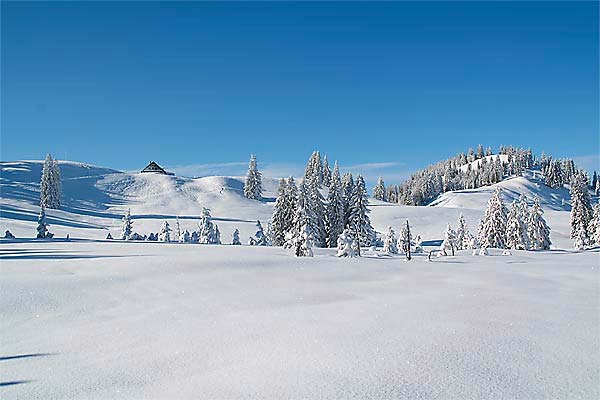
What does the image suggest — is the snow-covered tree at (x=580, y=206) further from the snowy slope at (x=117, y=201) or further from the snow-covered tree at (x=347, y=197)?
the snowy slope at (x=117, y=201)

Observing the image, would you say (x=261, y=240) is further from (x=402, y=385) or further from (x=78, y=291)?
(x=402, y=385)

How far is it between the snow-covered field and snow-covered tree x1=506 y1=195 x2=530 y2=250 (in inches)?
1418

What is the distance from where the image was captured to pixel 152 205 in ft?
355

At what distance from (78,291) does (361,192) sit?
40901 mm

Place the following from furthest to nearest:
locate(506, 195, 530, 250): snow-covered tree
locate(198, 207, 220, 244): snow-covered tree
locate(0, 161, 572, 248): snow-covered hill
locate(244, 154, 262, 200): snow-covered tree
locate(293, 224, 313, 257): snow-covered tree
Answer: locate(244, 154, 262, 200): snow-covered tree → locate(0, 161, 572, 248): snow-covered hill → locate(198, 207, 220, 244): snow-covered tree → locate(506, 195, 530, 250): snow-covered tree → locate(293, 224, 313, 257): snow-covered tree

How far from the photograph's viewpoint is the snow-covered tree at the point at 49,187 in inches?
3501

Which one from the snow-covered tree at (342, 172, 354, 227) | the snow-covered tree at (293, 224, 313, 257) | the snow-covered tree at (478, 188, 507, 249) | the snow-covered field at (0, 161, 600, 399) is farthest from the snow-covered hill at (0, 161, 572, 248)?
the snow-covered field at (0, 161, 600, 399)

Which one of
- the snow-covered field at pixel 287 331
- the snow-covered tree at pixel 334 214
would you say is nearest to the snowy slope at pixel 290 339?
the snow-covered field at pixel 287 331

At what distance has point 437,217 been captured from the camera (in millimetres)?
106062

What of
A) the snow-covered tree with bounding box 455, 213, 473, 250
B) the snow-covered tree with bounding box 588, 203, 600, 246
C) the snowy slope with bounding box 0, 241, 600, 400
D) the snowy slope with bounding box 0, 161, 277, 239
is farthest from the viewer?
the snowy slope with bounding box 0, 161, 277, 239

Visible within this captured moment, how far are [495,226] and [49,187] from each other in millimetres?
91004

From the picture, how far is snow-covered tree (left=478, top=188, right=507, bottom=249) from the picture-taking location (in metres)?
58.6

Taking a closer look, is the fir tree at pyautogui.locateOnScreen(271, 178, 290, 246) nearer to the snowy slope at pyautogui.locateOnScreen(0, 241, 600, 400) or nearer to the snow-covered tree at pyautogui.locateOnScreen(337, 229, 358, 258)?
the snow-covered tree at pyautogui.locateOnScreen(337, 229, 358, 258)

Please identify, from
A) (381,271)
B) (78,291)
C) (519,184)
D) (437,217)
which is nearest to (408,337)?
(78,291)
